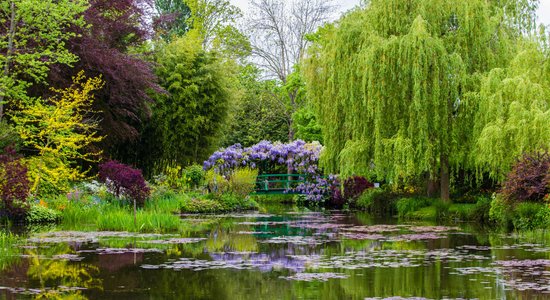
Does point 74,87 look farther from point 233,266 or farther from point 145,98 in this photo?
point 233,266

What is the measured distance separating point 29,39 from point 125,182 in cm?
587

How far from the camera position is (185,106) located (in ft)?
107

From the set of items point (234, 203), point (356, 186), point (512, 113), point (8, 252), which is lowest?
point (8, 252)

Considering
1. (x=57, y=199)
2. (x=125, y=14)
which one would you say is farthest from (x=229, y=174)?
(x=57, y=199)

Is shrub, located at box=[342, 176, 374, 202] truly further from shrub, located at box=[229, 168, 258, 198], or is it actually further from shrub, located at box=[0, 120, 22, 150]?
shrub, located at box=[0, 120, 22, 150]

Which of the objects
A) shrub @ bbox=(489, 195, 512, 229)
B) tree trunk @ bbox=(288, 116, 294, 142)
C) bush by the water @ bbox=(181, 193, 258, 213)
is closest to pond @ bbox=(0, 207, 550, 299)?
shrub @ bbox=(489, 195, 512, 229)

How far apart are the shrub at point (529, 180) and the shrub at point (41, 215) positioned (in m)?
12.3

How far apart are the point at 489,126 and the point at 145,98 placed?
504 inches

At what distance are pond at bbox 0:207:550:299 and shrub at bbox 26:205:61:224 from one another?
2.61m

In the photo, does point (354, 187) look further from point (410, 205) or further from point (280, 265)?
point (280, 265)

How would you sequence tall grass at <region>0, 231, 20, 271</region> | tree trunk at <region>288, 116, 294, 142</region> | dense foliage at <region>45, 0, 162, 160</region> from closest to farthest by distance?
tall grass at <region>0, 231, 20, 271</region> → dense foliage at <region>45, 0, 162, 160</region> → tree trunk at <region>288, 116, 294, 142</region>

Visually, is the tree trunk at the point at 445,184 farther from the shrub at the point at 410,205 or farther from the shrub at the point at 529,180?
the shrub at the point at 529,180

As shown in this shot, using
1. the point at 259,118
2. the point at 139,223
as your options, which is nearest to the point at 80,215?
the point at 139,223

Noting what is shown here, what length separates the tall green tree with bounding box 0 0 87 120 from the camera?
73.6 ft
